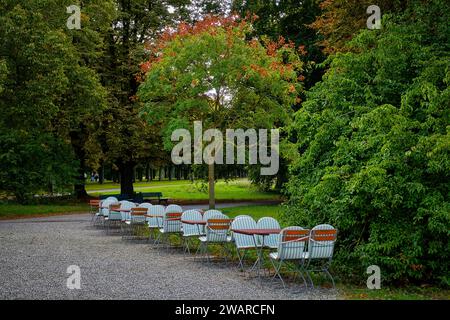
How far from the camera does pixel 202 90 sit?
742 inches

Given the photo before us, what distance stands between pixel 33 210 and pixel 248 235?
1923 centimetres

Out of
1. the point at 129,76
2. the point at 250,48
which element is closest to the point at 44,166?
the point at 129,76

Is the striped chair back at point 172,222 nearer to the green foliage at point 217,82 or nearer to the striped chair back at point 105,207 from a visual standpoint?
the green foliage at point 217,82

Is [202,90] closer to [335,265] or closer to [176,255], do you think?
[176,255]

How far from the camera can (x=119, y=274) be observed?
10367mm

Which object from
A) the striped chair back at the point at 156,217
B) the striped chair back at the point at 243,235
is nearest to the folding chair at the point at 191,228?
the striped chair back at the point at 156,217

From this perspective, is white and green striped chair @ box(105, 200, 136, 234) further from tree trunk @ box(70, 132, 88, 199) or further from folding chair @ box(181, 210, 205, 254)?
tree trunk @ box(70, 132, 88, 199)

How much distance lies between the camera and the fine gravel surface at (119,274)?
866 cm

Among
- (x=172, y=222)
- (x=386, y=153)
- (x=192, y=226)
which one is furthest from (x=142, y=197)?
(x=386, y=153)

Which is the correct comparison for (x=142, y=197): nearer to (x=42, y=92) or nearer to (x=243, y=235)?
(x=42, y=92)

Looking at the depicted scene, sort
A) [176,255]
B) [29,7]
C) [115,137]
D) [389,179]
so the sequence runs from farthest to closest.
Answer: [115,137], [29,7], [176,255], [389,179]

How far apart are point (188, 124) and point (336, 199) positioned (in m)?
9.60

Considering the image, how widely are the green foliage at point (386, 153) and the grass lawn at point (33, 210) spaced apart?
17945mm

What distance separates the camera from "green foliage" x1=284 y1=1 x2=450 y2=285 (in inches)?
366
